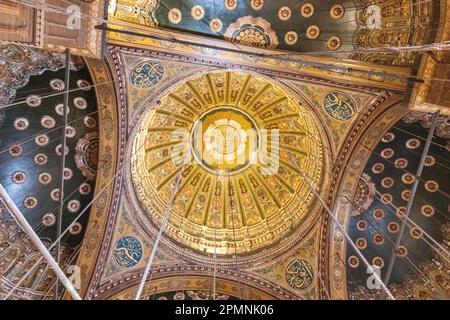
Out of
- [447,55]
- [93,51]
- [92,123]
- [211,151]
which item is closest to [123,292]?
[92,123]

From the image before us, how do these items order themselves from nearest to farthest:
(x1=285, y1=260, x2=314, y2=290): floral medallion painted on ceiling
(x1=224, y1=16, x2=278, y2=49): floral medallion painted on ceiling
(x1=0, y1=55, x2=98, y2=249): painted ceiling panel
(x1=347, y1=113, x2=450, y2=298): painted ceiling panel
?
(x1=224, y1=16, x2=278, y2=49): floral medallion painted on ceiling → (x1=0, y1=55, x2=98, y2=249): painted ceiling panel → (x1=347, y1=113, x2=450, y2=298): painted ceiling panel → (x1=285, y1=260, x2=314, y2=290): floral medallion painted on ceiling

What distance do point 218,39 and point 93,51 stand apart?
244cm

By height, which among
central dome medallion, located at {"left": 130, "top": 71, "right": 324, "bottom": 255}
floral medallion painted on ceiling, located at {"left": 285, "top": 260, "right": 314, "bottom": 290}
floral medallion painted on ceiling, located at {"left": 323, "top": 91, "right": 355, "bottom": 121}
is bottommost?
floral medallion painted on ceiling, located at {"left": 285, "top": 260, "right": 314, "bottom": 290}

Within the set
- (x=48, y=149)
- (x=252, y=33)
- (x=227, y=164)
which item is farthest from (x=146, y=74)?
(x=227, y=164)

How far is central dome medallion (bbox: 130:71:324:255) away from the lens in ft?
34.4

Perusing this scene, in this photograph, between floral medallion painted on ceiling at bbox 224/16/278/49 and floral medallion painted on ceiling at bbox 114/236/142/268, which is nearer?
floral medallion painted on ceiling at bbox 224/16/278/49

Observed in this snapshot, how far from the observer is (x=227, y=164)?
495 inches

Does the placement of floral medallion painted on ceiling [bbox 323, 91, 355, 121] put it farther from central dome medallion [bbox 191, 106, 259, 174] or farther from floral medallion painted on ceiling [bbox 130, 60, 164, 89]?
floral medallion painted on ceiling [bbox 130, 60, 164, 89]

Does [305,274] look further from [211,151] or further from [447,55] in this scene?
[447,55]

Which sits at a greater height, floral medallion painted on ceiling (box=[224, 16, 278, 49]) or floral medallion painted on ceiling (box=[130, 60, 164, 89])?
floral medallion painted on ceiling (box=[224, 16, 278, 49])

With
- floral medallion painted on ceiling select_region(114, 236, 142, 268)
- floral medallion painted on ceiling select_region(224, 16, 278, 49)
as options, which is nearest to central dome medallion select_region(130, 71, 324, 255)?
floral medallion painted on ceiling select_region(114, 236, 142, 268)

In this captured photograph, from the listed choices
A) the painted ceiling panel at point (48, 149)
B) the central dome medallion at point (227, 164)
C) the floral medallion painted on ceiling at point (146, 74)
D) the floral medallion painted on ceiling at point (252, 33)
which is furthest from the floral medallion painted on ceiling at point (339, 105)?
the painted ceiling panel at point (48, 149)

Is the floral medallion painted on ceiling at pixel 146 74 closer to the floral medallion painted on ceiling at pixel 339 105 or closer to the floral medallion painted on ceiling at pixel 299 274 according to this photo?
the floral medallion painted on ceiling at pixel 339 105

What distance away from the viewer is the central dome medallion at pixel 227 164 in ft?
34.4
